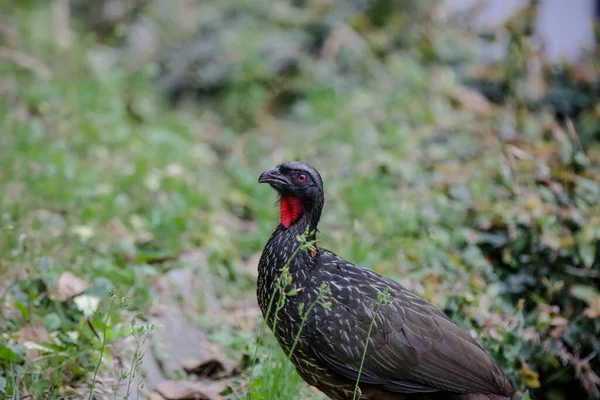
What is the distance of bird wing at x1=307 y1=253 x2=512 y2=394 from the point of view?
10.4 ft

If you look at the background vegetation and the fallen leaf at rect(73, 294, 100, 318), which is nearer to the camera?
the fallen leaf at rect(73, 294, 100, 318)

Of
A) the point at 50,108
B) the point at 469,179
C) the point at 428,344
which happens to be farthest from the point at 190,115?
the point at 428,344

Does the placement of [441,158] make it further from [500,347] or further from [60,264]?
[60,264]

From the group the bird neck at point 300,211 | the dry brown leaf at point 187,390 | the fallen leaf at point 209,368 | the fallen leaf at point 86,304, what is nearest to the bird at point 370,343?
the bird neck at point 300,211

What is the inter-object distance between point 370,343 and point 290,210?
2.70ft

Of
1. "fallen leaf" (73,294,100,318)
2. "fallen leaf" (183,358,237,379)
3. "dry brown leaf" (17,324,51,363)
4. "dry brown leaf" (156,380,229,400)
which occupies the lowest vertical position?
"fallen leaf" (183,358,237,379)

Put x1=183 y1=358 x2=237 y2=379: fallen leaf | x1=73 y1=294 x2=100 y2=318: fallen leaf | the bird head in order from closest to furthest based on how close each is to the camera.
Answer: the bird head < x1=73 y1=294 x2=100 y2=318: fallen leaf < x1=183 y1=358 x2=237 y2=379: fallen leaf

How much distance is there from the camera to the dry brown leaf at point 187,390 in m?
3.55

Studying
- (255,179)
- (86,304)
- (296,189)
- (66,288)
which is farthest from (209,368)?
(255,179)

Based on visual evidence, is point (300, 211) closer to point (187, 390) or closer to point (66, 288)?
point (187, 390)

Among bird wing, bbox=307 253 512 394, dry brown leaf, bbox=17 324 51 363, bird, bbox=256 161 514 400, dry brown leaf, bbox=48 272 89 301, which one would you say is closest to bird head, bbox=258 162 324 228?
bird, bbox=256 161 514 400

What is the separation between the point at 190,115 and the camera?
918 cm

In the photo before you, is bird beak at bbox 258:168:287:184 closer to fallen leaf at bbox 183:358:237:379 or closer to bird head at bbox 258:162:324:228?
bird head at bbox 258:162:324:228

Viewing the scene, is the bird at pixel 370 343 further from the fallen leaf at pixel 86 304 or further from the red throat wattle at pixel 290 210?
the fallen leaf at pixel 86 304
